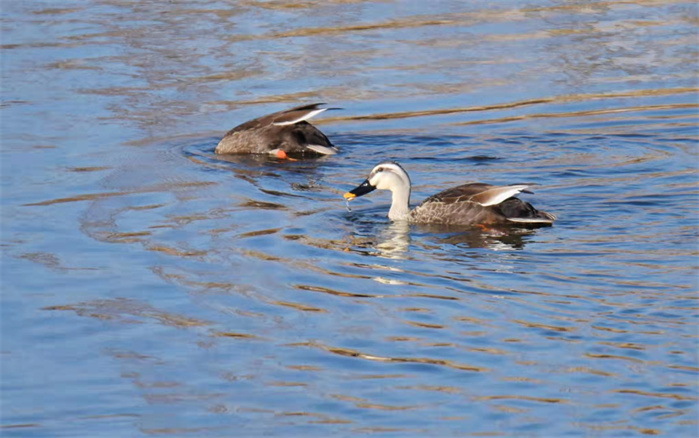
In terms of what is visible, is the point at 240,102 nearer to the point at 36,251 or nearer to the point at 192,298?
the point at 36,251

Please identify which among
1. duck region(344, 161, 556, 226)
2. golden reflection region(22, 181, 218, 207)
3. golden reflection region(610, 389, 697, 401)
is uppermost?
duck region(344, 161, 556, 226)

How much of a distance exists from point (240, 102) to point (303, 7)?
17.0 ft

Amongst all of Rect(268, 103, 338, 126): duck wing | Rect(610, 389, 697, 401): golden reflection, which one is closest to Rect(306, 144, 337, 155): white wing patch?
Rect(268, 103, 338, 126): duck wing

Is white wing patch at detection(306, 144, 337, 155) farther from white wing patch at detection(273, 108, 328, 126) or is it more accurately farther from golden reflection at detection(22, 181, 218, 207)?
golden reflection at detection(22, 181, 218, 207)

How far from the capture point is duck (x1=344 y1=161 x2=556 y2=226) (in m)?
11.3

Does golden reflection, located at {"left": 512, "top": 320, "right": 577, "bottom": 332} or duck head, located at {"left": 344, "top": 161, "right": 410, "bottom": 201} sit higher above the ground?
duck head, located at {"left": 344, "top": 161, "right": 410, "bottom": 201}

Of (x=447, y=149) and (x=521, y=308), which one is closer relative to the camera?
(x=521, y=308)

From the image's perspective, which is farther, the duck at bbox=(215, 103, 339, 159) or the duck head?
the duck at bbox=(215, 103, 339, 159)

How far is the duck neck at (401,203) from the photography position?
12.0 m

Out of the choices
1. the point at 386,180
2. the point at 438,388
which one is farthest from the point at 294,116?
the point at 438,388

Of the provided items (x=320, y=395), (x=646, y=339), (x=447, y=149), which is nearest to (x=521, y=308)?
(x=646, y=339)

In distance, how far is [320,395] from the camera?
743cm

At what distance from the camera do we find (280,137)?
14758mm

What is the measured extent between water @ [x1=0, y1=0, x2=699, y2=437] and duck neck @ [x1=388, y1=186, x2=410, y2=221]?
133 millimetres
